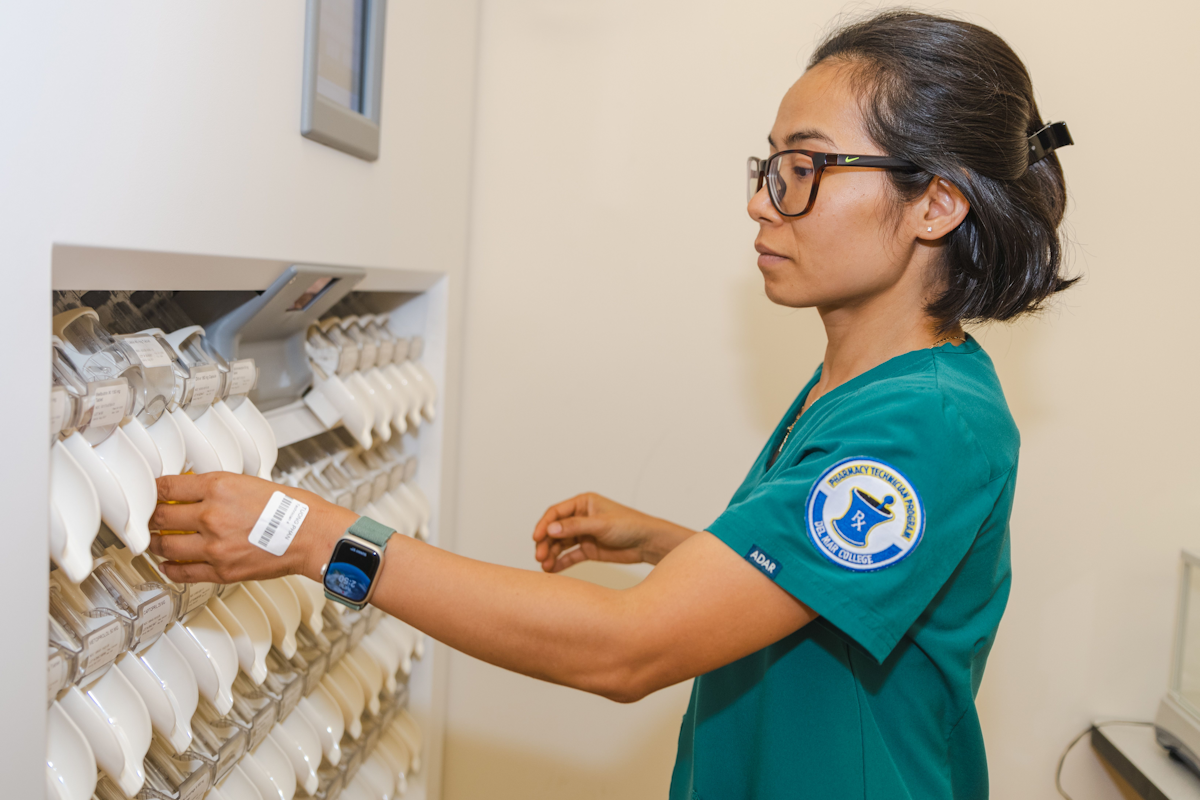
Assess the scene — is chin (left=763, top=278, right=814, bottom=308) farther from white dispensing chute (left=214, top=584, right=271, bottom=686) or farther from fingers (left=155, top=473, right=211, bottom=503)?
white dispensing chute (left=214, top=584, right=271, bottom=686)

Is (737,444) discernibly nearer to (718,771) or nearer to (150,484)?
(718,771)

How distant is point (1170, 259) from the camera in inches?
67.2

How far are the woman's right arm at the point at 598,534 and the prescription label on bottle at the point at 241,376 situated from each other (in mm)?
497

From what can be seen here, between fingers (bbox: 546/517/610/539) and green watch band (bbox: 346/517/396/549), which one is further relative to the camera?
fingers (bbox: 546/517/610/539)

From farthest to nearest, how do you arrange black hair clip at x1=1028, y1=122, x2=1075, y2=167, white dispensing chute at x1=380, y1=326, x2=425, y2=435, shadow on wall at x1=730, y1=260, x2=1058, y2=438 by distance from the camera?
shadow on wall at x1=730, y1=260, x2=1058, y2=438 < white dispensing chute at x1=380, y1=326, x2=425, y2=435 < black hair clip at x1=1028, y1=122, x2=1075, y2=167

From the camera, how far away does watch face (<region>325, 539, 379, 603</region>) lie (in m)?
0.83

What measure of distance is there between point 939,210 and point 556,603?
614mm

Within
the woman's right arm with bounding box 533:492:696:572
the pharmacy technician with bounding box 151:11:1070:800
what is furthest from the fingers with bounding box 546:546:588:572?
the pharmacy technician with bounding box 151:11:1070:800

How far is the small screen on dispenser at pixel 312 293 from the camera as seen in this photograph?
127cm

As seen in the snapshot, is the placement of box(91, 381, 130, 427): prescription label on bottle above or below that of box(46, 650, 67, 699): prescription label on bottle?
above

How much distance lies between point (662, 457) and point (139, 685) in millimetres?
1190

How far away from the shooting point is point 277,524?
2.75ft

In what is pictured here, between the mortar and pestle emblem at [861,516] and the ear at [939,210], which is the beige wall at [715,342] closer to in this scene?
the ear at [939,210]

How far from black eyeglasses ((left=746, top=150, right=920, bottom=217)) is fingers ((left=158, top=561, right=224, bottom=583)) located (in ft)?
2.41
